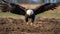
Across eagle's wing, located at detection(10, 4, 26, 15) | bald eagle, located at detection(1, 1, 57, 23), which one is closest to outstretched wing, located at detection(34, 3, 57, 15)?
bald eagle, located at detection(1, 1, 57, 23)

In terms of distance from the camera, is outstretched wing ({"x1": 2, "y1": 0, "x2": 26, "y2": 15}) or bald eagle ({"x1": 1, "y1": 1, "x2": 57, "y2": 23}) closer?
outstretched wing ({"x1": 2, "y1": 0, "x2": 26, "y2": 15})

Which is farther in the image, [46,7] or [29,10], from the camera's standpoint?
[46,7]

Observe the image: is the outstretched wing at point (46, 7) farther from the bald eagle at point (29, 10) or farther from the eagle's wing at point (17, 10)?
the eagle's wing at point (17, 10)

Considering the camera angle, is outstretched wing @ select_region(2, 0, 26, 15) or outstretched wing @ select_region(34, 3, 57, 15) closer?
outstretched wing @ select_region(2, 0, 26, 15)

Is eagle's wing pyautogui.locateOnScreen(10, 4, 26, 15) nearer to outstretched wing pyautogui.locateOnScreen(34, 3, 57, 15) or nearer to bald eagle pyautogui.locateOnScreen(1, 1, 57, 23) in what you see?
bald eagle pyautogui.locateOnScreen(1, 1, 57, 23)

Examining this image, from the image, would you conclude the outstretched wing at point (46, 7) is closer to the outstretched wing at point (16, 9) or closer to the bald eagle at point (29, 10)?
the bald eagle at point (29, 10)

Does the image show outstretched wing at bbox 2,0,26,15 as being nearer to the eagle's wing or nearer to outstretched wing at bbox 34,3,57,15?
the eagle's wing

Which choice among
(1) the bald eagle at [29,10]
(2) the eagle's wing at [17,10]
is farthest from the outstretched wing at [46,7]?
(2) the eagle's wing at [17,10]

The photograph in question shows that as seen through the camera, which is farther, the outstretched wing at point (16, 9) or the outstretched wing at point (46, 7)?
the outstretched wing at point (46, 7)

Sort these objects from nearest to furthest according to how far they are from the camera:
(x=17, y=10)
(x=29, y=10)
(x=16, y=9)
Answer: (x=29, y=10) < (x=16, y=9) < (x=17, y=10)

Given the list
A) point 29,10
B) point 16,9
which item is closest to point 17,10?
point 16,9

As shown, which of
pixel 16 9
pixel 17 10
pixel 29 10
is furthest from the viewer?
pixel 17 10

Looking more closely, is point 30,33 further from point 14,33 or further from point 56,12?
point 56,12

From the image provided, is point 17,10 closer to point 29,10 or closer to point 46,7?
point 29,10
